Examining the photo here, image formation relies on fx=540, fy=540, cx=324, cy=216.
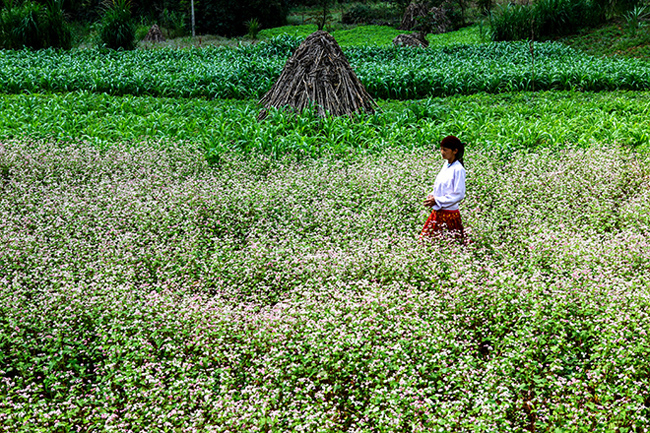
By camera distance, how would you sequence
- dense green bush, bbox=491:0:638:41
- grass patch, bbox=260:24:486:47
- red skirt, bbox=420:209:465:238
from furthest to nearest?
grass patch, bbox=260:24:486:47
dense green bush, bbox=491:0:638:41
red skirt, bbox=420:209:465:238

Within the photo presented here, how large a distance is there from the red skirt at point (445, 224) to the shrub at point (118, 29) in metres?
17.9

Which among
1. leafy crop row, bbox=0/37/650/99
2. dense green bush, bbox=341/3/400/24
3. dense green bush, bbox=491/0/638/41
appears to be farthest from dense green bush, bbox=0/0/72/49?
dense green bush, bbox=341/3/400/24

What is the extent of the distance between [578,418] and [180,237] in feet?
13.8

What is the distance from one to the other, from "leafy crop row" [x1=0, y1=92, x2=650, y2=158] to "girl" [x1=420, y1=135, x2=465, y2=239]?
10.3ft

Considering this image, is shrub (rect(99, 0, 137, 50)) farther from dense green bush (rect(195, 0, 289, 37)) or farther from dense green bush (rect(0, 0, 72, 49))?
dense green bush (rect(195, 0, 289, 37))

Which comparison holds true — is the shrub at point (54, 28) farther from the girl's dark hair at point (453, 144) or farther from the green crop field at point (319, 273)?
Answer: the girl's dark hair at point (453, 144)

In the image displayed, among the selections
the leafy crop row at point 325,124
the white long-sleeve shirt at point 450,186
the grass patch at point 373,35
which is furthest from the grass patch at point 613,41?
the white long-sleeve shirt at point 450,186

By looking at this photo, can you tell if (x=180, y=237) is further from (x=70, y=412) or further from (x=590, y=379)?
(x=590, y=379)

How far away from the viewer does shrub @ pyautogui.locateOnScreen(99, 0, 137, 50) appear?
20180 mm

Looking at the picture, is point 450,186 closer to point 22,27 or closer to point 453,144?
point 453,144

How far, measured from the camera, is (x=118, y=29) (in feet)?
66.6

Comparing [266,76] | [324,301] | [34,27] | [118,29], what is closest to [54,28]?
[34,27]

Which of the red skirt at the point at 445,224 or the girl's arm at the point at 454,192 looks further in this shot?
the red skirt at the point at 445,224

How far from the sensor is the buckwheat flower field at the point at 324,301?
355 cm
